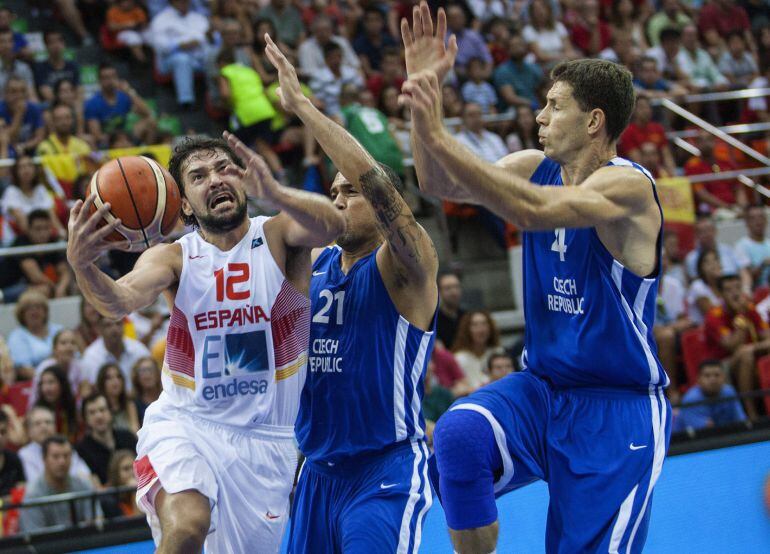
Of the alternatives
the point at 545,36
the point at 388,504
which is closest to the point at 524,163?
the point at 388,504

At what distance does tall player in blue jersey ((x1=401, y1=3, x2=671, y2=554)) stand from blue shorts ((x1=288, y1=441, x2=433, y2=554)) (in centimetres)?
16

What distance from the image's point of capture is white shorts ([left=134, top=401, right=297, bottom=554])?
461cm

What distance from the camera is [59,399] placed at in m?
8.34

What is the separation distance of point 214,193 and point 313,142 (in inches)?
266

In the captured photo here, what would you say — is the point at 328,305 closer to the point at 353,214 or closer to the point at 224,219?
the point at 353,214

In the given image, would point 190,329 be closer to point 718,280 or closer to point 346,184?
point 346,184

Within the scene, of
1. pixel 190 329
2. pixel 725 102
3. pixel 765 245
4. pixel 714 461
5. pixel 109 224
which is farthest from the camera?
pixel 725 102

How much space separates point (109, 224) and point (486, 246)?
26.5ft

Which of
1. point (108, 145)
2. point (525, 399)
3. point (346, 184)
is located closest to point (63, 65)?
point (108, 145)

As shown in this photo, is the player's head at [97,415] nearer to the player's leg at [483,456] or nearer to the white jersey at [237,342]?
the white jersey at [237,342]

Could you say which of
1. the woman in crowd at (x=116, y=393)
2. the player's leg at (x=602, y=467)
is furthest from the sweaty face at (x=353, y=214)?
the woman in crowd at (x=116, y=393)

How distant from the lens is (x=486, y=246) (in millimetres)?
12211

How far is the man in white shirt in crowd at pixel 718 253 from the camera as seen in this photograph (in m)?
11.3

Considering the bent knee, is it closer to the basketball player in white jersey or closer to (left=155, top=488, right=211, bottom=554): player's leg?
the basketball player in white jersey
